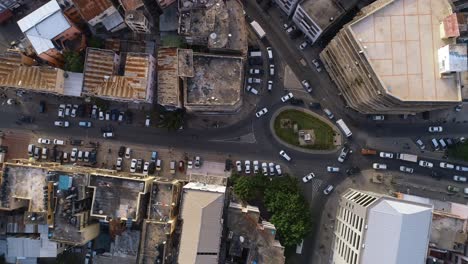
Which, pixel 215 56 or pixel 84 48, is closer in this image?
pixel 215 56

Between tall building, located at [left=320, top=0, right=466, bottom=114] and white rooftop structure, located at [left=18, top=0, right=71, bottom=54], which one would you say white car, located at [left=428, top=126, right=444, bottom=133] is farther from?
white rooftop structure, located at [left=18, top=0, right=71, bottom=54]

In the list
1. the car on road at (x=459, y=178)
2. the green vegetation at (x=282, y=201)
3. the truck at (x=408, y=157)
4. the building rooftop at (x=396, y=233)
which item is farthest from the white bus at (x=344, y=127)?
the car on road at (x=459, y=178)

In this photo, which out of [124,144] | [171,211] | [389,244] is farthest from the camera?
[124,144]

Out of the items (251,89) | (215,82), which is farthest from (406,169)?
(215,82)

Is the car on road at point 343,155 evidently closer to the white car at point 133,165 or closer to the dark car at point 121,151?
the white car at point 133,165

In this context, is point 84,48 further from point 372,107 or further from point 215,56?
point 372,107

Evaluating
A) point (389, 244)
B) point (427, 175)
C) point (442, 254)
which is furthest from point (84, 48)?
point (442, 254)
